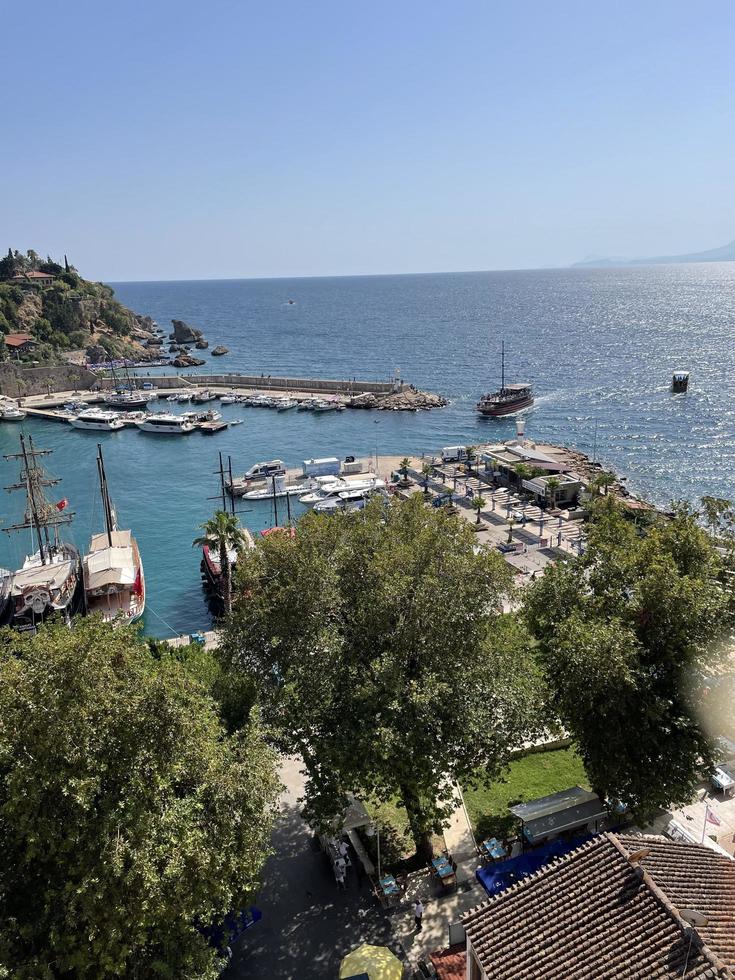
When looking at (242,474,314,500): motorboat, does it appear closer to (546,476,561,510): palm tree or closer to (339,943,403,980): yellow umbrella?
(546,476,561,510): palm tree

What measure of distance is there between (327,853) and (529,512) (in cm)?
3676

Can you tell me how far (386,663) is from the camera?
1591 centimetres

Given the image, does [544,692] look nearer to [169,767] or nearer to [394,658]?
[394,658]

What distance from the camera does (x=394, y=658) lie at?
54.4 feet

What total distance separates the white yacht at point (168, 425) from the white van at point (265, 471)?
2375 centimetres

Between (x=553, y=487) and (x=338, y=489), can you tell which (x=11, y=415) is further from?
(x=553, y=487)

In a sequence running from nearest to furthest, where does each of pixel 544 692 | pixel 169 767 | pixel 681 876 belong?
pixel 681 876 < pixel 169 767 < pixel 544 692

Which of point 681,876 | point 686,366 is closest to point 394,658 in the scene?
point 681,876

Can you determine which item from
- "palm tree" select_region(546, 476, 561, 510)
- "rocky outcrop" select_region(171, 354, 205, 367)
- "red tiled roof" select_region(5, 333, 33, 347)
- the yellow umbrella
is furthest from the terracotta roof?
"red tiled roof" select_region(5, 333, 33, 347)

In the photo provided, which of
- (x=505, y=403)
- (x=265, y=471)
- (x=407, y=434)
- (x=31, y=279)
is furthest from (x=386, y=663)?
(x=31, y=279)

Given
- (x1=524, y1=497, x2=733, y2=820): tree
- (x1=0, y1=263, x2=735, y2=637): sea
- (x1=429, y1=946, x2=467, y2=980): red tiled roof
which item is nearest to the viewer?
(x1=429, y1=946, x2=467, y2=980): red tiled roof

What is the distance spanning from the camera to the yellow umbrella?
14.0 meters

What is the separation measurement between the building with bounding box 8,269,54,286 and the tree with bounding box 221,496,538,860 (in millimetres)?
149226

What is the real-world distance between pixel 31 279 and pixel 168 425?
85069 millimetres
